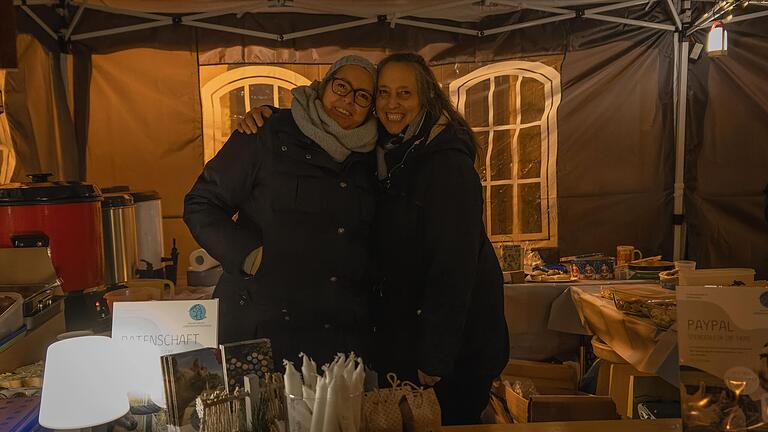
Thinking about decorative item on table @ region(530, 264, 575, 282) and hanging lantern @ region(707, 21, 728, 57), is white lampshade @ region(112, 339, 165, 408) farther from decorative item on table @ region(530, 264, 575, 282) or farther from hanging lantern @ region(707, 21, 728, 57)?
hanging lantern @ region(707, 21, 728, 57)

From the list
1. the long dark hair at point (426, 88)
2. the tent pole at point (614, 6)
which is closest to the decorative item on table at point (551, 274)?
the tent pole at point (614, 6)

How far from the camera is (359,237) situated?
1766mm

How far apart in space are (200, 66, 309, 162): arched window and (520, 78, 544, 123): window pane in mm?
1554

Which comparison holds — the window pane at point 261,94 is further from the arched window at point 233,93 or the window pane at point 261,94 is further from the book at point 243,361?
the book at point 243,361

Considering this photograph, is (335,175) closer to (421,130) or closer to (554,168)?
(421,130)

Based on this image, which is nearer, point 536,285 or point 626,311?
point 626,311

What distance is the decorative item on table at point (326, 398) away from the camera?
110 centimetres

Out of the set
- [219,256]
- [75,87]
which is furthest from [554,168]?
[75,87]

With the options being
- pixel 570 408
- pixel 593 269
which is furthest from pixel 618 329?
pixel 593 269

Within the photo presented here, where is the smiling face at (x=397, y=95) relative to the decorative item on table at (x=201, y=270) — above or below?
above

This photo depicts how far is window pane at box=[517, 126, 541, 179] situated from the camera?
4.11m

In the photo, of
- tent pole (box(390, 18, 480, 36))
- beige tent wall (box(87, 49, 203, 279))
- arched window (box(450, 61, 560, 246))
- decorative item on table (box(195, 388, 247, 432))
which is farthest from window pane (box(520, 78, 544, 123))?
decorative item on table (box(195, 388, 247, 432))

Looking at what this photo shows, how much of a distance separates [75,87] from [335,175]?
9.71 feet

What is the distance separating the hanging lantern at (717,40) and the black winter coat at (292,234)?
290 cm
